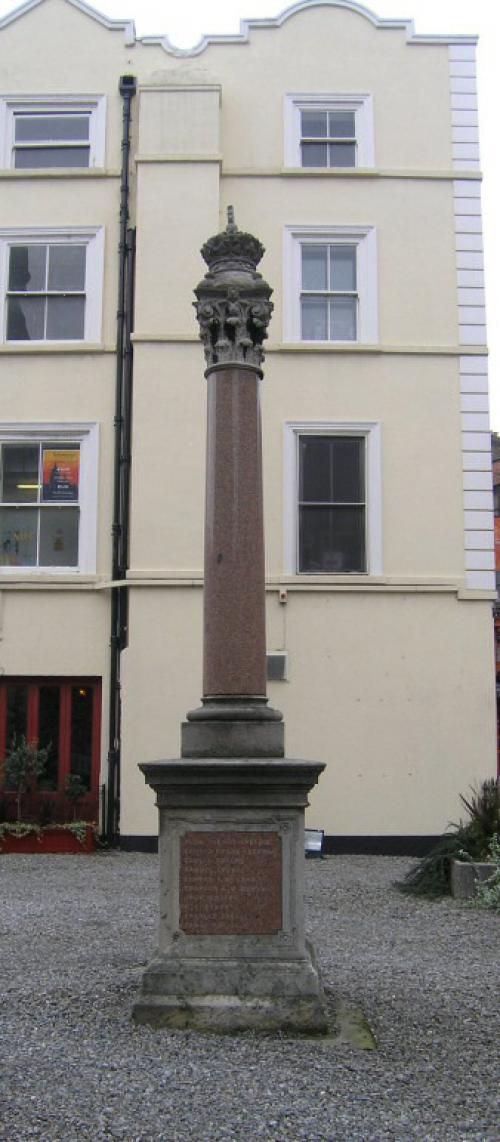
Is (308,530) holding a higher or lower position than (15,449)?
lower

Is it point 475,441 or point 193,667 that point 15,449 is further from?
point 475,441

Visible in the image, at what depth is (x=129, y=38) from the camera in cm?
1505

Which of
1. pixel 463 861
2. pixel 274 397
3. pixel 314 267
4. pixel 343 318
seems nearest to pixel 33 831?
pixel 463 861

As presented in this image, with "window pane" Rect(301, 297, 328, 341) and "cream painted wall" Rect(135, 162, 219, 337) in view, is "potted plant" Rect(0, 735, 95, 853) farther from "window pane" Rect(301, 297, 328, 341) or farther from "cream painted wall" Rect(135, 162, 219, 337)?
"window pane" Rect(301, 297, 328, 341)

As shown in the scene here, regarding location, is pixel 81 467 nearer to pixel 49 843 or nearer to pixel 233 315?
pixel 49 843

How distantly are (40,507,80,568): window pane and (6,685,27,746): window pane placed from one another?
170 cm

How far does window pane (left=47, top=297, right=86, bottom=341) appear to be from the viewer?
14.7m

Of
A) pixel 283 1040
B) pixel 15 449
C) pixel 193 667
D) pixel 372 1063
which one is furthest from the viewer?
pixel 15 449

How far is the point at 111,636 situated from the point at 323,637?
2.72 metres

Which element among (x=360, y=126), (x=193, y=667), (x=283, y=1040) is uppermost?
(x=360, y=126)

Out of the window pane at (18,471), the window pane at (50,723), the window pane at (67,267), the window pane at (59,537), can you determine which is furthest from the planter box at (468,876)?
the window pane at (67,267)

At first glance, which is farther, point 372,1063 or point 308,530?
point 308,530

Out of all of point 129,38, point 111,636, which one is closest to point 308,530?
point 111,636

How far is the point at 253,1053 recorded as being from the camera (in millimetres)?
5191
